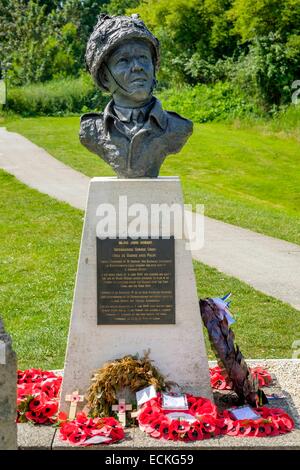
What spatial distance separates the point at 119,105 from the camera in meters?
6.55

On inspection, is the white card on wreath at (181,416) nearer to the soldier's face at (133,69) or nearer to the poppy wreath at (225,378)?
the poppy wreath at (225,378)

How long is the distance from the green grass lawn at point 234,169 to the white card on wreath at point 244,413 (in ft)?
21.7

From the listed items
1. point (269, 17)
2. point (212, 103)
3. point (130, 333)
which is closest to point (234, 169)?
point (212, 103)

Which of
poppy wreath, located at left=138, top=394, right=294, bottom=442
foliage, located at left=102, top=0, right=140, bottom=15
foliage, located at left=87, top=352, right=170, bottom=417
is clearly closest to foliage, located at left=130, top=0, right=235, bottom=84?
foliage, located at left=102, top=0, right=140, bottom=15

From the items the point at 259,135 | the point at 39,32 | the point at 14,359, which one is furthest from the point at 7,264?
the point at 39,32

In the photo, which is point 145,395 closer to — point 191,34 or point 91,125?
point 91,125

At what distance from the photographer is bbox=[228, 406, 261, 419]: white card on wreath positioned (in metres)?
6.10

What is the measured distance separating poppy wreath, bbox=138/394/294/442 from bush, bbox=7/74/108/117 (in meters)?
22.4

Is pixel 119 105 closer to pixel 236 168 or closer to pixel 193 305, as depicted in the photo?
pixel 193 305

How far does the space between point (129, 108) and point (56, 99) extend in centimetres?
2277

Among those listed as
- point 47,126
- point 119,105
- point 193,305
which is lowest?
point 47,126

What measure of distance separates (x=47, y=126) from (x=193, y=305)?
1823cm

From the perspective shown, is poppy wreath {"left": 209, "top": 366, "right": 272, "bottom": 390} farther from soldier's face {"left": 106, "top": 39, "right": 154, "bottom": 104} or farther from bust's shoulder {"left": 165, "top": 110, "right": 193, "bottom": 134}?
soldier's face {"left": 106, "top": 39, "right": 154, "bottom": 104}

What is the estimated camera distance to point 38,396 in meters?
6.50
